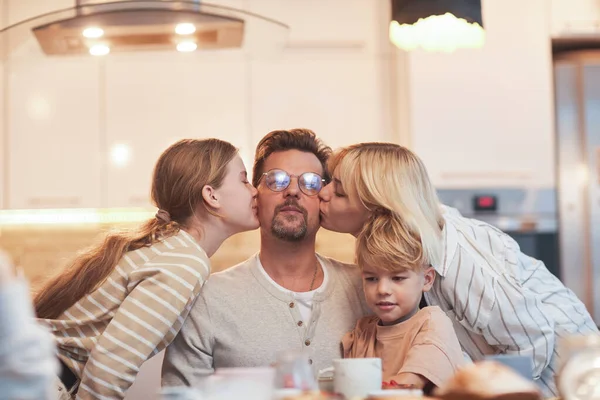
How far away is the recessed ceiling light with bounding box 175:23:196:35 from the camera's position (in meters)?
2.24

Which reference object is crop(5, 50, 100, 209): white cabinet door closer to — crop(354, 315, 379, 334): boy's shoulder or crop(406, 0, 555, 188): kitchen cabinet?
crop(406, 0, 555, 188): kitchen cabinet

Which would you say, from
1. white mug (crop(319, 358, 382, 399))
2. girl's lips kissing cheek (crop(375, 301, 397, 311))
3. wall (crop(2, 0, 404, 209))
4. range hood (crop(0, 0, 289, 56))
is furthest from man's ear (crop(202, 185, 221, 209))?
wall (crop(2, 0, 404, 209))

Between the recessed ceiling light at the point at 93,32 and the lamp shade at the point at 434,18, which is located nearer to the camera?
the lamp shade at the point at 434,18

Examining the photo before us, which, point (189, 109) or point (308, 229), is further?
point (189, 109)

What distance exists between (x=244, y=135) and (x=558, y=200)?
142cm

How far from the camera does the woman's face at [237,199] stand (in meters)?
2.21

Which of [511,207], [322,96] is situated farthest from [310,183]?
[511,207]

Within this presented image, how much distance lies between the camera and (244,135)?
3.74m

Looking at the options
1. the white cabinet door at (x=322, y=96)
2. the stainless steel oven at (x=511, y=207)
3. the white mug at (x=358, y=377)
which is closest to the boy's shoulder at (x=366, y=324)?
the white mug at (x=358, y=377)

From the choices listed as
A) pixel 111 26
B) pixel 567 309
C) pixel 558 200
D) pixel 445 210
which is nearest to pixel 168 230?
pixel 111 26

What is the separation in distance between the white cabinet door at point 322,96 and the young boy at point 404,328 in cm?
189

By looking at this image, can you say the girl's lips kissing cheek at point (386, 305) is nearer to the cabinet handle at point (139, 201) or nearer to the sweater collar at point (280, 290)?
the sweater collar at point (280, 290)

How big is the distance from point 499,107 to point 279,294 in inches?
75.5

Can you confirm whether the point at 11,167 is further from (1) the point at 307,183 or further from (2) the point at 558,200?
(2) the point at 558,200
